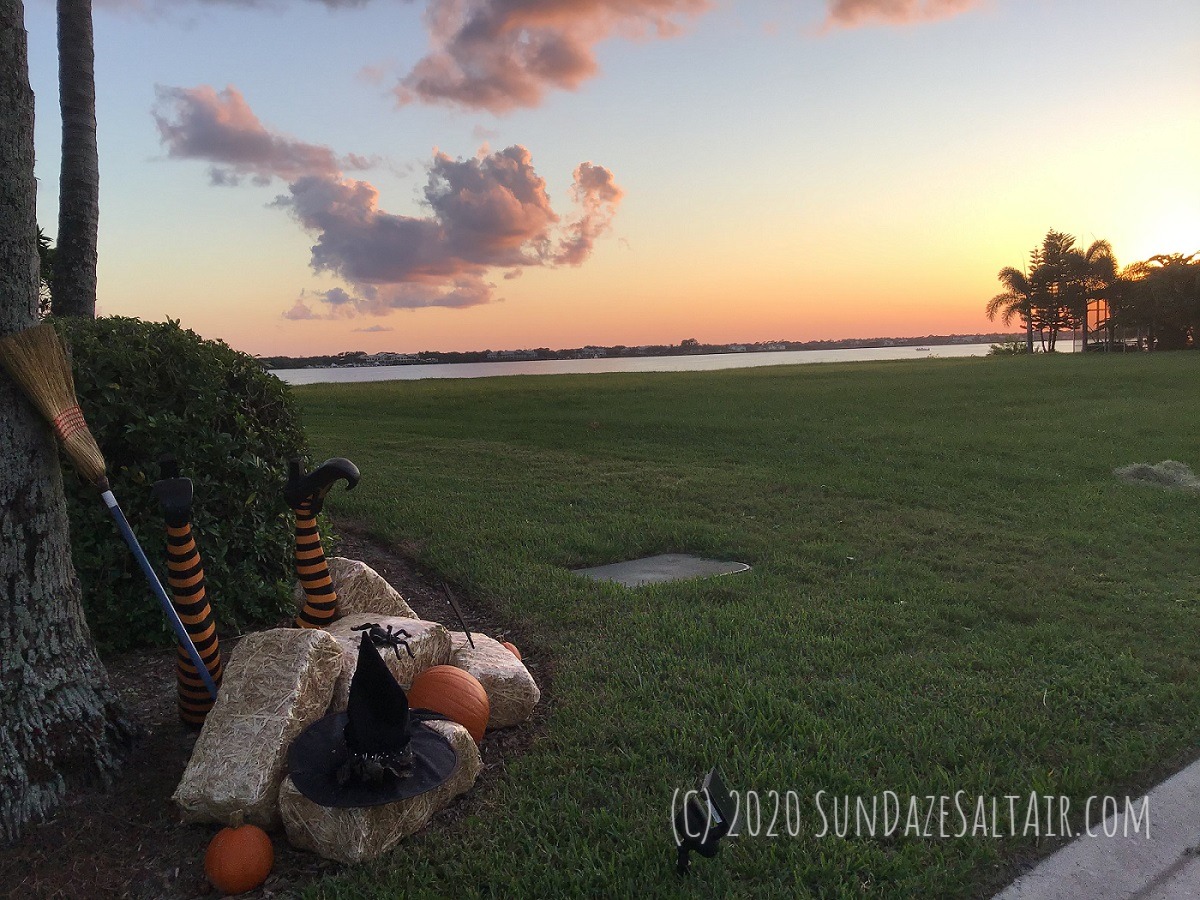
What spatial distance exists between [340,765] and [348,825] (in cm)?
22

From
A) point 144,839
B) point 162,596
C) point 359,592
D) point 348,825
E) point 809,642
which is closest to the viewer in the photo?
point 348,825

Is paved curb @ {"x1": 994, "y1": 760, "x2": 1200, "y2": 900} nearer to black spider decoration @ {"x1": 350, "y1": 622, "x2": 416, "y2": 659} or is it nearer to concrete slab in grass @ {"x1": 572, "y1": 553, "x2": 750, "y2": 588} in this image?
black spider decoration @ {"x1": 350, "y1": 622, "x2": 416, "y2": 659}

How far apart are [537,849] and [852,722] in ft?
5.71

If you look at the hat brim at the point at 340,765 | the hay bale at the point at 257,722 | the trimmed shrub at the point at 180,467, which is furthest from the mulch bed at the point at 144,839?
the trimmed shrub at the point at 180,467

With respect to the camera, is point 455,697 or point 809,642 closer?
point 455,697

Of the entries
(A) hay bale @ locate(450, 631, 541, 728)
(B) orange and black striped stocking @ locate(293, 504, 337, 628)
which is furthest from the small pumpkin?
(B) orange and black striped stocking @ locate(293, 504, 337, 628)

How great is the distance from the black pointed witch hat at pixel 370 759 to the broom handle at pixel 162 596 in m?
0.79

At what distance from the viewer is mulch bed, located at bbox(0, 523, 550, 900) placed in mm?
2879

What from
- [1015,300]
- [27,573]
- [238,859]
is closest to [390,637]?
[238,859]

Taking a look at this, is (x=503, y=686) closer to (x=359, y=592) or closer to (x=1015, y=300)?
(x=359, y=592)

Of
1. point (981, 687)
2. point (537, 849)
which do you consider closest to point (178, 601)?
point (537, 849)

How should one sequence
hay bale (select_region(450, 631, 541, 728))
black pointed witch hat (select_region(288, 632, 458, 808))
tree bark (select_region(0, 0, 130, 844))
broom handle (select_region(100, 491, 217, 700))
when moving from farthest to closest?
1. hay bale (select_region(450, 631, 541, 728))
2. broom handle (select_region(100, 491, 217, 700))
3. tree bark (select_region(0, 0, 130, 844))
4. black pointed witch hat (select_region(288, 632, 458, 808))

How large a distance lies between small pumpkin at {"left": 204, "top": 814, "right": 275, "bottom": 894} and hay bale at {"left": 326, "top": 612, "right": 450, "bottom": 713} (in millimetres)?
692

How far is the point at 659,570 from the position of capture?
6.80m
